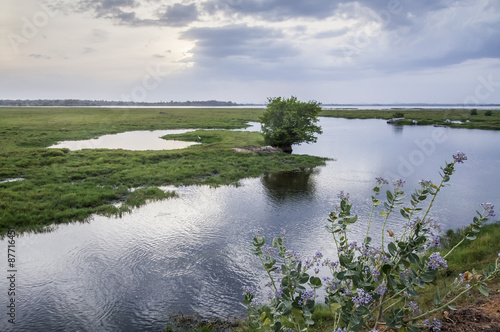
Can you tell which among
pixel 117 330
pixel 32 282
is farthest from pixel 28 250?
pixel 117 330

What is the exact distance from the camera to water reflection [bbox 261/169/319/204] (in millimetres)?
22141

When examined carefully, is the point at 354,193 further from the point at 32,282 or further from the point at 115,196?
the point at 32,282

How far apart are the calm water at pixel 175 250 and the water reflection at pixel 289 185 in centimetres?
8

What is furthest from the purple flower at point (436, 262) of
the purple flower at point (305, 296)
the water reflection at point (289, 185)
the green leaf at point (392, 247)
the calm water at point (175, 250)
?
the water reflection at point (289, 185)

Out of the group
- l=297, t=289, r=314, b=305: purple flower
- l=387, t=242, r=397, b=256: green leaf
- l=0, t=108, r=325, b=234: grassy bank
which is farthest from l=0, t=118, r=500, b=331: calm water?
l=387, t=242, r=397, b=256: green leaf

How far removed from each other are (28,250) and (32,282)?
3020 mm

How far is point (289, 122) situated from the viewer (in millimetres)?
39938

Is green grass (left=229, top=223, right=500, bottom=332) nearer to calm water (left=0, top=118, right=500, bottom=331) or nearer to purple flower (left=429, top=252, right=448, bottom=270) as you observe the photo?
calm water (left=0, top=118, right=500, bottom=331)

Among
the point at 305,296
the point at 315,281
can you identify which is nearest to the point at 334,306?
the point at 315,281

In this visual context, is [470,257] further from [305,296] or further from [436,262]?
[305,296]

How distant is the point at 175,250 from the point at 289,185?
13.3 m

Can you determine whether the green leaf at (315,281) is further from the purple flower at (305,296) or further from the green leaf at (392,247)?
the green leaf at (392,247)

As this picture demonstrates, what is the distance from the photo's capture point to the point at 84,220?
1731 centimetres

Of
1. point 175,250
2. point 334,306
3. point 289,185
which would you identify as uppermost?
point 334,306
